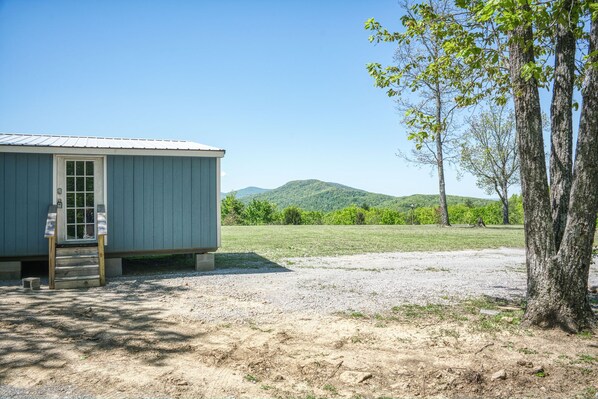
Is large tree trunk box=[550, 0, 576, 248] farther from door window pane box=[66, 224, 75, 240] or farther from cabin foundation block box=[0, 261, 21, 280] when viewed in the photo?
cabin foundation block box=[0, 261, 21, 280]

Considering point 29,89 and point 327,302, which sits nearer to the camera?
point 327,302

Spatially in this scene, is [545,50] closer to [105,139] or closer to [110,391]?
[110,391]

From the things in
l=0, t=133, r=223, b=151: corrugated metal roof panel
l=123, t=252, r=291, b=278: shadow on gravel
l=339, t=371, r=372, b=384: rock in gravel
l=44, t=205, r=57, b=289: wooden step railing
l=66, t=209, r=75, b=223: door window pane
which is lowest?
l=339, t=371, r=372, b=384: rock in gravel

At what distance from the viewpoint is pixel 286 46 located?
11.9 metres

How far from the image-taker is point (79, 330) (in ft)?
13.9

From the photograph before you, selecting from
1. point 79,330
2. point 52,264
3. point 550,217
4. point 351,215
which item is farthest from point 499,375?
point 351,215

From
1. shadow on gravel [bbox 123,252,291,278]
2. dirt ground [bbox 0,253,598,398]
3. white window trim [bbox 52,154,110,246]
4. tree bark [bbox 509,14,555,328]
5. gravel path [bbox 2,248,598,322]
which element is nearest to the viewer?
dirt ground [bbox 0,253,598,398]

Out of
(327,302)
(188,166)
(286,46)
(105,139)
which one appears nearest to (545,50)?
(327,302)

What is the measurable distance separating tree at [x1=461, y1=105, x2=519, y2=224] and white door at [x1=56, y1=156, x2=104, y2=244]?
2677 centimetres

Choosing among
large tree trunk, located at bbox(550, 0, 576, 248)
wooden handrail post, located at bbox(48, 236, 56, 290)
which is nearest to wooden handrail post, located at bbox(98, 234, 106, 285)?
wooden handrail post, located at bbox(48, 236, 56, 290)

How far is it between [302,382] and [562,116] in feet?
13.1

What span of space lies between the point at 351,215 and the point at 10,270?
25722 mm

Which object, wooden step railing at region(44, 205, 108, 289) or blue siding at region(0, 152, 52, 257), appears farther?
blue siding at region(0, 152, 52, 257)

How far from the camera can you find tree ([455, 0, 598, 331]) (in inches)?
164
